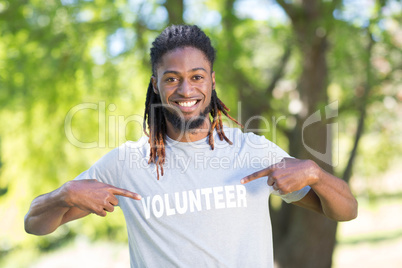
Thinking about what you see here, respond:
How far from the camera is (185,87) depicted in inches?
82.0

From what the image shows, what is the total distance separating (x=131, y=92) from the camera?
200 inches

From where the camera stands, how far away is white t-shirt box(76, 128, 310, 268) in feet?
6.23

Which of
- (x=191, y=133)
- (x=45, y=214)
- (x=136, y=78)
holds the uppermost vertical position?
(x=136, y=78)

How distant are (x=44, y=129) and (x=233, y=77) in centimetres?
221

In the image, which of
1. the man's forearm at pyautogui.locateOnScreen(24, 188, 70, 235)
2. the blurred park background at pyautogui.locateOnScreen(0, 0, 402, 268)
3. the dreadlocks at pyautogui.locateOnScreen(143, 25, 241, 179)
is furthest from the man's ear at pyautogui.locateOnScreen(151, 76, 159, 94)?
the blurred park background at pyautogui.locateOnScreen(0, 0, 402, 268)

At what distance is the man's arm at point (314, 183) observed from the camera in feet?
6.12

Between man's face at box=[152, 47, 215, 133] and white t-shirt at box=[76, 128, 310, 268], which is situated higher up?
man's face at box=[152, 47, 215, 133]

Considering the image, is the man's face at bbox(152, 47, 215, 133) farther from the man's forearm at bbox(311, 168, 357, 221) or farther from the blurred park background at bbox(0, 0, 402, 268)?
the blurred park background at bbox(0, 0, 402, 268)

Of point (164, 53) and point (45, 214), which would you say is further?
point (164, 53)

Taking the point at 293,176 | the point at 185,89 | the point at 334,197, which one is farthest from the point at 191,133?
the point at 334,197

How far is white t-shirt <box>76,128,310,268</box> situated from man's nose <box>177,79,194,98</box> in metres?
0.23

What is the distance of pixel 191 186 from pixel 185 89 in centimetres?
44

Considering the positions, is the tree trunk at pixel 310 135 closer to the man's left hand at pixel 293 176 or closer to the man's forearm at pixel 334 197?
the man's forearm at pixel 334 197

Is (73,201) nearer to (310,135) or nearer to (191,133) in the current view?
(191,133)
